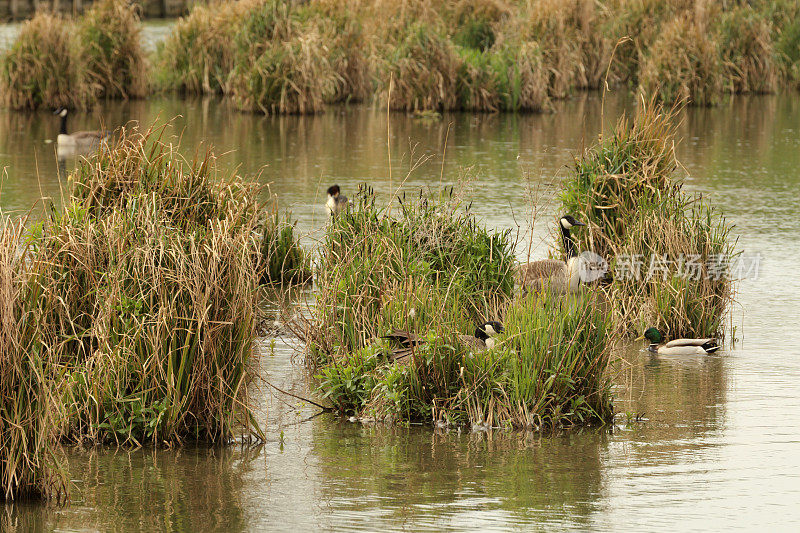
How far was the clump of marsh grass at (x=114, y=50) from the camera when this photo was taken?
99.8 ft

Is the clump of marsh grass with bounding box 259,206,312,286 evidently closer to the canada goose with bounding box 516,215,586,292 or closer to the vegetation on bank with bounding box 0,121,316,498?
the canada goose with bounding box 516,215,586,292

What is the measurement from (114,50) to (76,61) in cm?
219

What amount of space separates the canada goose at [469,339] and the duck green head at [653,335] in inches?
85.3

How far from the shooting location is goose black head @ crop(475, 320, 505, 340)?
906cm

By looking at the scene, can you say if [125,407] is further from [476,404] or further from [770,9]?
[770,9]

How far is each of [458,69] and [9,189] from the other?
41.7ft

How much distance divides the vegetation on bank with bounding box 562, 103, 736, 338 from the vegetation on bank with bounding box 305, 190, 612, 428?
148 centimetres

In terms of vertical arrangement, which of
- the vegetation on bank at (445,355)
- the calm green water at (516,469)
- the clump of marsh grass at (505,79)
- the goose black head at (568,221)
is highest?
the clump of marsh grass at (505,79)

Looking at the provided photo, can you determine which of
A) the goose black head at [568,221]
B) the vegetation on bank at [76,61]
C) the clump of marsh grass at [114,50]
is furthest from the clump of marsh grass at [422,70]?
the goose black head at [568,221]

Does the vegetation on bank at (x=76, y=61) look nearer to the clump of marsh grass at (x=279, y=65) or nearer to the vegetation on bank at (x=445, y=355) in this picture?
the clump of marsh grass at (x=279, y=65)

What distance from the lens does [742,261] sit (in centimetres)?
1438

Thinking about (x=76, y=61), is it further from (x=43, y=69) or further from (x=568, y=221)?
(x=568, y=221)

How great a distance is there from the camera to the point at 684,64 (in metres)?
30.8

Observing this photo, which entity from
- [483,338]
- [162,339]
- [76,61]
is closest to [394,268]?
[483,338]
